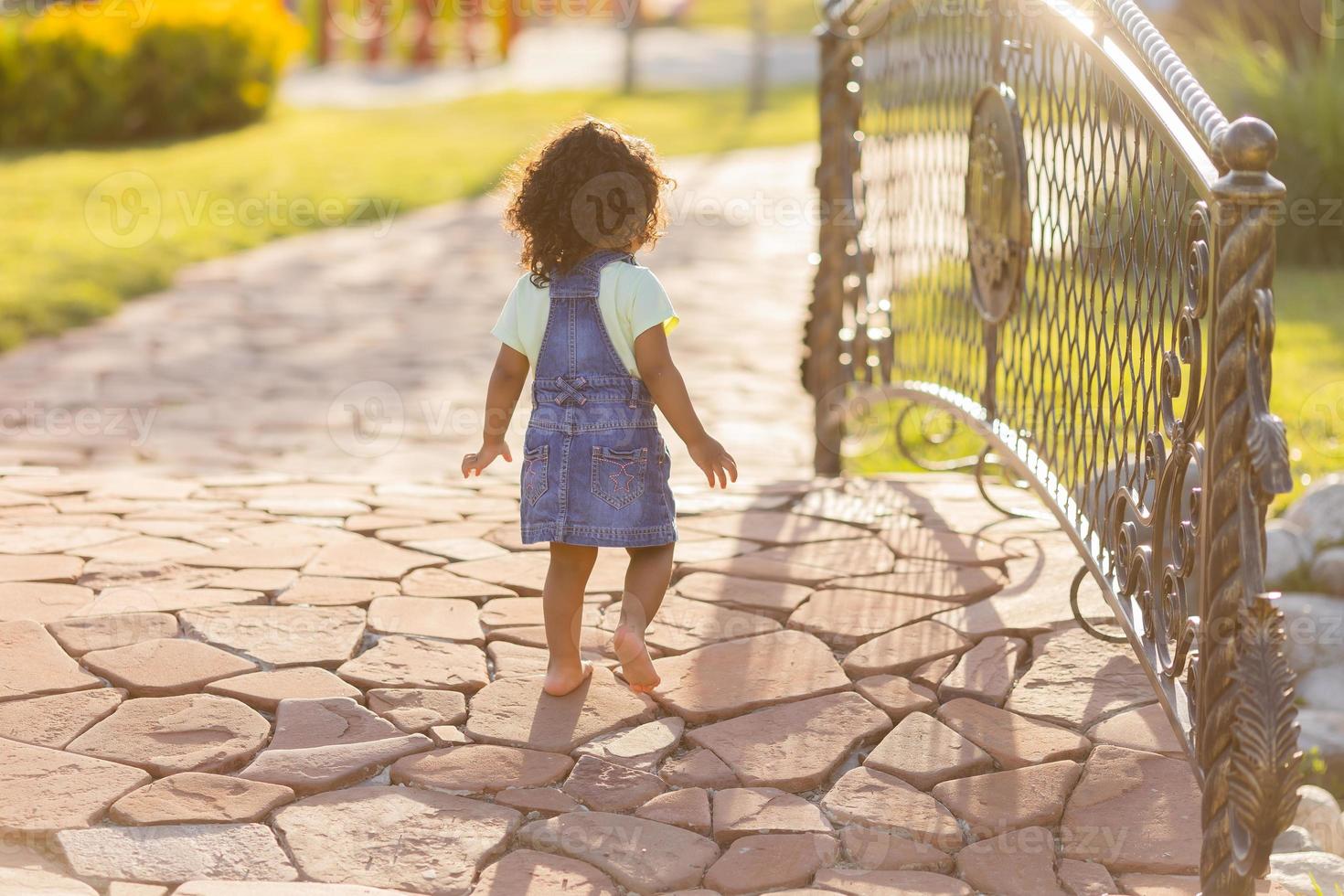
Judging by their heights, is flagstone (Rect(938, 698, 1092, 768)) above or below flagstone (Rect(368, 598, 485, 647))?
below

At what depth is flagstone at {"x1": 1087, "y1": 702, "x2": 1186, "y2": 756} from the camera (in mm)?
2912

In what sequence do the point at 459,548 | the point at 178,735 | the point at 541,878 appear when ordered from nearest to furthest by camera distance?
the point at 541,878 → the point at 178,735 → the point at 459,548

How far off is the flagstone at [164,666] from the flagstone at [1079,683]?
172cm

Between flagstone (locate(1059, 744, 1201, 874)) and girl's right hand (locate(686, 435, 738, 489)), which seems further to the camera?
girl's right hand (locate(686, 435, 738, 489))

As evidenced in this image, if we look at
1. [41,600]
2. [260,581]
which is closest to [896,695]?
[260,581]

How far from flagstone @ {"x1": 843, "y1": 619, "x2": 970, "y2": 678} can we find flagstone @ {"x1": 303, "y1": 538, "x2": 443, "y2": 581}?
1244 mm

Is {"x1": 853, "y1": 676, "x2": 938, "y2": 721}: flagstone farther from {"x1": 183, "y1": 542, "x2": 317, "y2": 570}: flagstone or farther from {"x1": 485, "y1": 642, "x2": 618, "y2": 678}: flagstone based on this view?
{"x1": 183, "y1": 542, "x2": 317, "y2": 570}: flagstone

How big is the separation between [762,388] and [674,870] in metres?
4.74

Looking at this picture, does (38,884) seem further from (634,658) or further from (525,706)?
(634,658)

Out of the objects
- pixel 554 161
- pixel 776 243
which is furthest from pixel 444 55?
pixel 554 161

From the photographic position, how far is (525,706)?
3.07m

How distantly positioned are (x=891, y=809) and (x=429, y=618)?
1.34 metres

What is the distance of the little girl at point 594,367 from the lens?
118 inches

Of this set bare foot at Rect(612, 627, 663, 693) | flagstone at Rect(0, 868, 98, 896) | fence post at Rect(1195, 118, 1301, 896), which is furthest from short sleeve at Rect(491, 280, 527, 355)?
fence post at Rect(1195, 118, 1301, 896)
